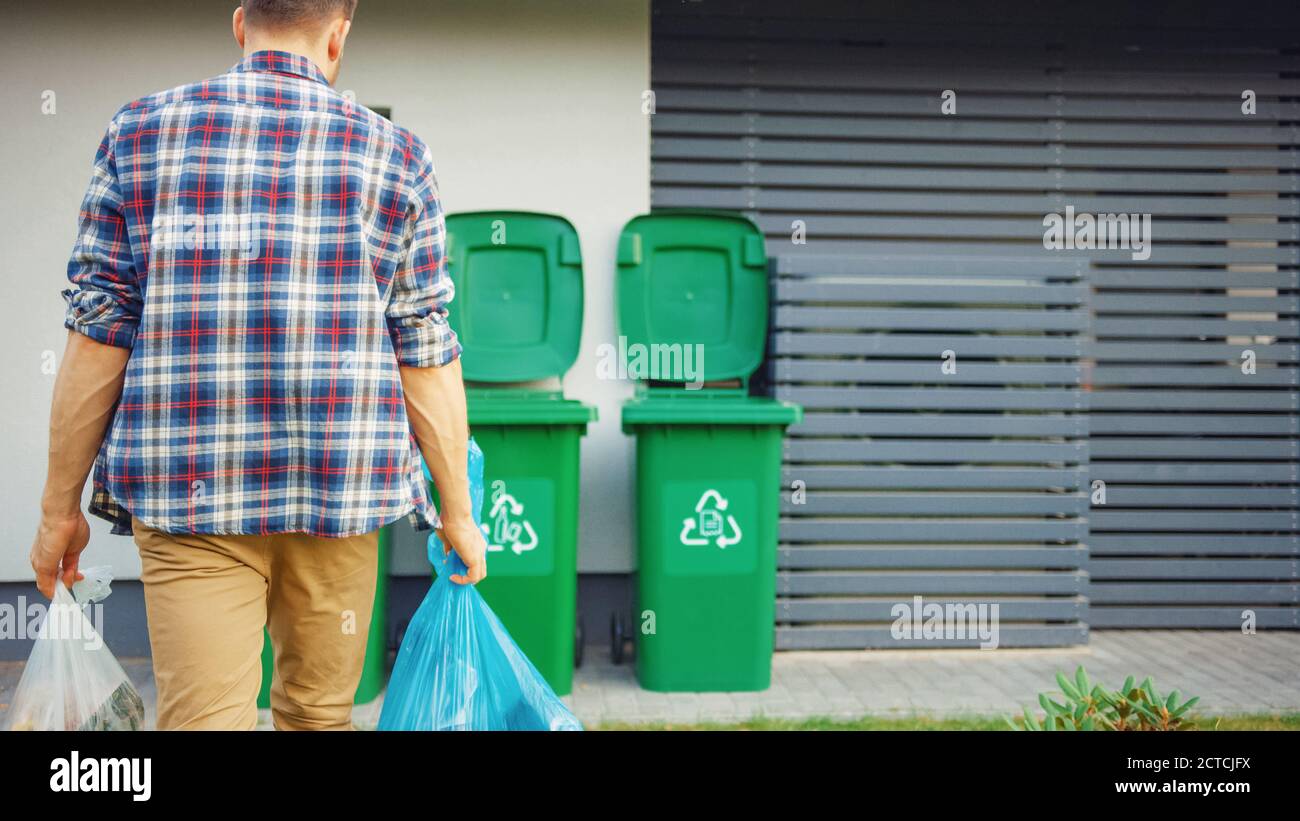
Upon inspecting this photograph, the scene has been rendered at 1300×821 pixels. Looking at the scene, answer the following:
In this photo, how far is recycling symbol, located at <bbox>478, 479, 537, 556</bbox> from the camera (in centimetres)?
445

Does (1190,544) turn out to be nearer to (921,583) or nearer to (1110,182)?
(921,583)

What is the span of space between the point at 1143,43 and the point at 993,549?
2774 mm

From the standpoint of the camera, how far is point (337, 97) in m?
2.01

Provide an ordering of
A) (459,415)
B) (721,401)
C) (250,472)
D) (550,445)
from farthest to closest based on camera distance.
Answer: (721,401), (550,445), (459,415), (250,472)

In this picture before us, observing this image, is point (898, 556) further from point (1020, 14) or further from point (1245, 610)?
point (1020, 14)

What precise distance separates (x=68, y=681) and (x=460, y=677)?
31.0 inches

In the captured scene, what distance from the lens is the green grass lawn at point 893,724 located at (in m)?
4.14

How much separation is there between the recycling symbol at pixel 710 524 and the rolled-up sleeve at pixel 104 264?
113 inches

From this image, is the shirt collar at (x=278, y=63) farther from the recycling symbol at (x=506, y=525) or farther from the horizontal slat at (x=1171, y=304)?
the horizontal slat at (x=1171, y=304)

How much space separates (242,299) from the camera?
1.90m

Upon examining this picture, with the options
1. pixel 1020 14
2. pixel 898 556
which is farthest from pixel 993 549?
pixel 1020 14

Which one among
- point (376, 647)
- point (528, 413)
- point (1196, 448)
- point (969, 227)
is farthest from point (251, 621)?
point (1196, 448)

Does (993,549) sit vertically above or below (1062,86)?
below

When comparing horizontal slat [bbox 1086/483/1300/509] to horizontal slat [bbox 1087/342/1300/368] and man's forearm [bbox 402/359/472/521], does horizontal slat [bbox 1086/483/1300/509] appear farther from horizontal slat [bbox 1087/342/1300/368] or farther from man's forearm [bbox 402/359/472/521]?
man's forearm [bbox 402/359/472/521]
